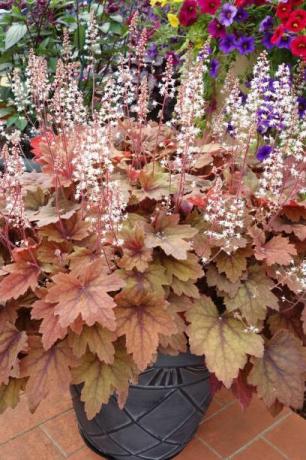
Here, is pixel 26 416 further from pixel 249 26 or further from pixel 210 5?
pixel 249 26

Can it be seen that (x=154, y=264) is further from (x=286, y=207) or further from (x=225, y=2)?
(x=225, y=2)

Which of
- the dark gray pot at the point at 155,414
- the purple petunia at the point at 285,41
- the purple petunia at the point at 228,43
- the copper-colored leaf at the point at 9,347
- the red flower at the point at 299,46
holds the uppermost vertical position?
the red flower at the point at 299,46

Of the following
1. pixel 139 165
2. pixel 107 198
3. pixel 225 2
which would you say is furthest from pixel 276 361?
pixel 225 2

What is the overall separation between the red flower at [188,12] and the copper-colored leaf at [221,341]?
1828mm

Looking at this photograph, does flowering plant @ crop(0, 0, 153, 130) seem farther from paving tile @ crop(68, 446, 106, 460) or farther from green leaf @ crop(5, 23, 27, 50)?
paving tile @ crop(68, 446, 106, 460)

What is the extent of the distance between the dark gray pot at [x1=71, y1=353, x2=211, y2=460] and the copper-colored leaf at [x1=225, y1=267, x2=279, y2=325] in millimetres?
238

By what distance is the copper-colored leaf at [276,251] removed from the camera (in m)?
1.65

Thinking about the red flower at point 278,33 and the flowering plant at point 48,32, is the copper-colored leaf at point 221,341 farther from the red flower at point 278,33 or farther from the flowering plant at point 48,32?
the flowering plant at point 48,32

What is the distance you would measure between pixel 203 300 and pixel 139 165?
28.3 inches

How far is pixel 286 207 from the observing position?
6.15 ft

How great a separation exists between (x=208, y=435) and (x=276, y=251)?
0.94m

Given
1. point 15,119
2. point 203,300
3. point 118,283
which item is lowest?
point 15,119

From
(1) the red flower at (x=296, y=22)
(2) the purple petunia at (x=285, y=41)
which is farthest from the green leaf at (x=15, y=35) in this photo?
(1) the red flower at (x=296, y=22)

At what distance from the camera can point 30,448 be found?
6.97 ft
